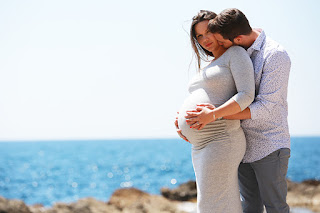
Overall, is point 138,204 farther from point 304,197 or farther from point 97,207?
point 304,197

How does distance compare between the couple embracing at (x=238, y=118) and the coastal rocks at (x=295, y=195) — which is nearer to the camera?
the couple embracing at (x=238, y=118)

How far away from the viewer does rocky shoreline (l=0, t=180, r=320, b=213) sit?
19.6ft

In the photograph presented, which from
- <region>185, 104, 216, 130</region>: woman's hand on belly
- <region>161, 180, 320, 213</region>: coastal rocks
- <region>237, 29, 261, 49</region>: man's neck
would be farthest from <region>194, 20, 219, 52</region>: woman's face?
<region>161, 180, 320, 213</region>: coastal rocks

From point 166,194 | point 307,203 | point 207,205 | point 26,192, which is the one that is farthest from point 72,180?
point 207,205

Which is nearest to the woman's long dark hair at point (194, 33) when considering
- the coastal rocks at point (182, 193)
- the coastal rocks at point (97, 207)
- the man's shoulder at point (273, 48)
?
the man's shoulder at point (273, 48)

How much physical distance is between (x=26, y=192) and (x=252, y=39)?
23391 millimetres

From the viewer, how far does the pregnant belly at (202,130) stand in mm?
2686

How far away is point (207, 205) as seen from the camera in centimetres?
272

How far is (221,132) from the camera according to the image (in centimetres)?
269

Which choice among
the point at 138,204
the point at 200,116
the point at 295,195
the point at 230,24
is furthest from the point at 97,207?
the point at 230,24

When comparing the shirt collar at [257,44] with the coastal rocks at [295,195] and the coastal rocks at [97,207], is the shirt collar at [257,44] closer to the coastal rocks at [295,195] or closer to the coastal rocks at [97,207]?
the coastal rocks at [97,207]

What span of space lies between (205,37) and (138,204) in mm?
4324

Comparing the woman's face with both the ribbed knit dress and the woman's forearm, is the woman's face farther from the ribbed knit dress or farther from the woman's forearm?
the woman's forearm

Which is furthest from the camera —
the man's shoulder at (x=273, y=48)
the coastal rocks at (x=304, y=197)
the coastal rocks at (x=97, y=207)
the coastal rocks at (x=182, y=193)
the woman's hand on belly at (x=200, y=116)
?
the coastal rocks at (x=182, y=193)
